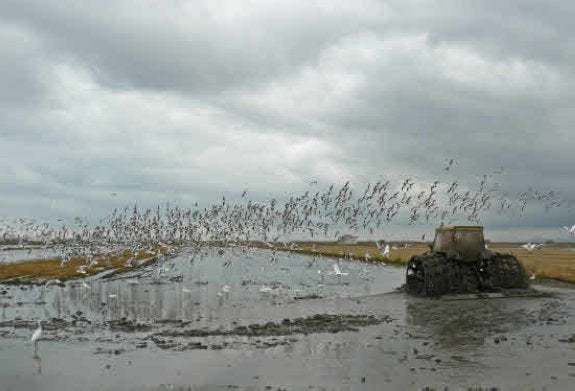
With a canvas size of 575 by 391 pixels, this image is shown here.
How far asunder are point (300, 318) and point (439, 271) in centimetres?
1039

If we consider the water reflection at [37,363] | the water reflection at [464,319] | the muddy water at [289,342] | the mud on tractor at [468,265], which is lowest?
the water reflection at [37,363]

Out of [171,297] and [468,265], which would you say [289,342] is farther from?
[171,297]

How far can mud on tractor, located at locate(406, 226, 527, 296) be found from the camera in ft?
115

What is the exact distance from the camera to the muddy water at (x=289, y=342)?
1650cm

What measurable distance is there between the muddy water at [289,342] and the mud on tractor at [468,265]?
2007 mm

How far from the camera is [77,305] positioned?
1390 inches

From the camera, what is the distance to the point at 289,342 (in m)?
22.0

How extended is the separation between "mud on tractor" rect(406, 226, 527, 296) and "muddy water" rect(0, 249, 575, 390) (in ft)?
6.58

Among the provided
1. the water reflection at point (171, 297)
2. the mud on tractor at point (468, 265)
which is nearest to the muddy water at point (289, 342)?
the water reflection at point (171, 297)

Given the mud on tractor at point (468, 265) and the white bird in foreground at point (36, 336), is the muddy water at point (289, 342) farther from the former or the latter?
the mud on tractor at point (468, 265)

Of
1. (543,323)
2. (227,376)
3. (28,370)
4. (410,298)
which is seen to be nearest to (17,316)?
(28,370)

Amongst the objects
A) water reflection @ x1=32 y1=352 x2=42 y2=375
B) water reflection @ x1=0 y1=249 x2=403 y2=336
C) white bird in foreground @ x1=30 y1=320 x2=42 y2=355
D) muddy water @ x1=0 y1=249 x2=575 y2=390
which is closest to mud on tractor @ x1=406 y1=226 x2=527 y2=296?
muddy water @ x1=0 y1=249 x2=575 y2=390

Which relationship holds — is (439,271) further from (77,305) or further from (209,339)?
(77,305)

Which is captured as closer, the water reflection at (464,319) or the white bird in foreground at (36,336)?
the white bird in foreground at (36,336)
